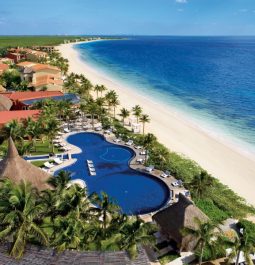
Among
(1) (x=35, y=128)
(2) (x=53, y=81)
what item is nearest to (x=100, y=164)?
(1) (x=35, y=128)

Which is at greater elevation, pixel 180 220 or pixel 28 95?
pixel 28 95

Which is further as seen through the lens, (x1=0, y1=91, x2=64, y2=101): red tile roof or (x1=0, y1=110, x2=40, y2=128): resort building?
(x1=0, y1=91, x2=64, y2=101): red tile roof

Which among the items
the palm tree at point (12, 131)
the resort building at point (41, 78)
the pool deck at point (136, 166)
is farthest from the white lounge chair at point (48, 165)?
the resort building at point (41, 78)

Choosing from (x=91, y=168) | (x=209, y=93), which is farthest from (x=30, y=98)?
(x=209, y=93)

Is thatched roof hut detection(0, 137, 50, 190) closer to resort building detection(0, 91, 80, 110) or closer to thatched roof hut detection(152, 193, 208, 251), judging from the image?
thatched roof hut detection(152, 193, 208, 251)

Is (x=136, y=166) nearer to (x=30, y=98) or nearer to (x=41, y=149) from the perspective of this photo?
(x=41, y=149)

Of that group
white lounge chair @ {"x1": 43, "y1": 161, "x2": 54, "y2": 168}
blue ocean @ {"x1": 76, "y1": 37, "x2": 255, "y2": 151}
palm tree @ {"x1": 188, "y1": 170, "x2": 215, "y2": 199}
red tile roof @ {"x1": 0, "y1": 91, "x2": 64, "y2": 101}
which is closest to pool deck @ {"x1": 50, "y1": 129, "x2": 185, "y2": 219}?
white lounge chair @ {"x1": 43, "y1": 161, "x2": 54, "y2": 168}

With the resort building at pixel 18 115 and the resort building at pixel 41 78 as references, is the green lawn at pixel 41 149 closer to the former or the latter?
the resort building at pixel 18 115

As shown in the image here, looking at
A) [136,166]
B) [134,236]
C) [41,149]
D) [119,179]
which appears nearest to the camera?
[134,236]
